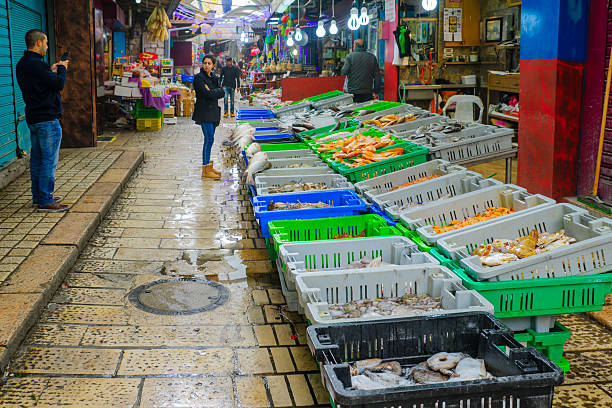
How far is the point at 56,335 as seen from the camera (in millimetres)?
4301

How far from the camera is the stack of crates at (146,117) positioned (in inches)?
677

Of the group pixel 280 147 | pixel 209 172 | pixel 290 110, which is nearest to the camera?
pixel 280 147

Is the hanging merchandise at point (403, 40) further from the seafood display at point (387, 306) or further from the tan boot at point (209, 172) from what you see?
the seafood display at point (387, 306)

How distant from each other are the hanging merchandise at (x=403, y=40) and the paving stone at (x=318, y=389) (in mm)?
11393

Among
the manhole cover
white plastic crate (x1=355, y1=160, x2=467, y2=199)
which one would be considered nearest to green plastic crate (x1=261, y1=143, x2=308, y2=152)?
white plastic crate (x1=355, y1=160, x2=467, y2=199)

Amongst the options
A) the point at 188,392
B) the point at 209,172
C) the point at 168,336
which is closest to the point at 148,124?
the point at 209,172

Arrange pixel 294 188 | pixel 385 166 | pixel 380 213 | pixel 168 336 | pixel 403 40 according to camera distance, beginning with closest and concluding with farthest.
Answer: pixel 168 336, pixel 380 213, pixel 294 188, pixel 385 166, pixel 403 40

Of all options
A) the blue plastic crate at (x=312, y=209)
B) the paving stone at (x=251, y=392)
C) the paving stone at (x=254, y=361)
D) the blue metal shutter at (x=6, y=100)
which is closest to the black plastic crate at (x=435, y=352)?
the paving stone at (x=251, y=392)

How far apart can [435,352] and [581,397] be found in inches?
44.1

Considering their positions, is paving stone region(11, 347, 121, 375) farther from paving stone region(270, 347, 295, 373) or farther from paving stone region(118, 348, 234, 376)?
paving stone region(270, 347, 295, 373)

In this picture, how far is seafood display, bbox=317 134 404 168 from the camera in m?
6.93

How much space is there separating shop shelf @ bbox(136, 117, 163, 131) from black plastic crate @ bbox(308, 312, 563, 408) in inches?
607

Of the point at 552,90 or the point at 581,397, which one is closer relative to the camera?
the point at 581,397

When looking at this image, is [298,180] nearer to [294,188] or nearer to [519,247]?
[294,188]
